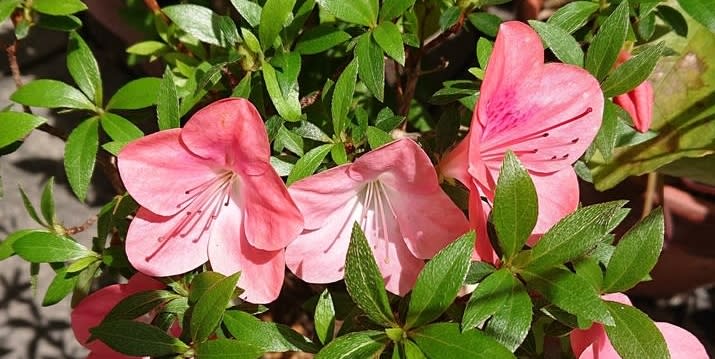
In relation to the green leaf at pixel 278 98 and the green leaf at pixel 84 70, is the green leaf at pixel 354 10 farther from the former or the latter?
the green leaf at pixel 84 70

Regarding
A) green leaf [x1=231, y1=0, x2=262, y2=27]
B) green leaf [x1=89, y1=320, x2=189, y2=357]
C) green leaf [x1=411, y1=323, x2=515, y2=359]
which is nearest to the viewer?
green leaf [x1=411, y1=323, x2=515, y2=359]

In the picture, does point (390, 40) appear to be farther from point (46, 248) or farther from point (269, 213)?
point (46, 248)

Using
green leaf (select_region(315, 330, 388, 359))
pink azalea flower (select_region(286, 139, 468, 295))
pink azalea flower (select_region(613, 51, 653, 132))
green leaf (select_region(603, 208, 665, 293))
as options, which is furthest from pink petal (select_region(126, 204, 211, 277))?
pink azalea flower (select_region(613, 51, 653, 132))

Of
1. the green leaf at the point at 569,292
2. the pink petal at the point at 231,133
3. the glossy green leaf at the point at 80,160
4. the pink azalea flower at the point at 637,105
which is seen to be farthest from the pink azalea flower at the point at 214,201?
the pink azalea flower at the point at 637,105

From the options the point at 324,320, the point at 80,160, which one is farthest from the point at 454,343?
the point at 80,160

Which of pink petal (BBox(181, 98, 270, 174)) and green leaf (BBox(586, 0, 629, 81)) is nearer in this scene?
pink petal (BBox(181, 98, 270, 174))

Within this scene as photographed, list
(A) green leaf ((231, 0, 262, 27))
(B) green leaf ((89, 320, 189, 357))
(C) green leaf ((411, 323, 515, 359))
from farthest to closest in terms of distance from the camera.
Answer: (A) green leaf ((231, 0, 262, 27))
(B) green leaf ((89, 320, 189, 357))
(C) green leaf ((411, 323, 515, 359))

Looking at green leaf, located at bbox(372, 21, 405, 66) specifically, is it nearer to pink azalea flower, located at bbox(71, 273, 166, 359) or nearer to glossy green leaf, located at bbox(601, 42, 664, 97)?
glossy green leaf, located at bbox(601, 42, 664, 97)
